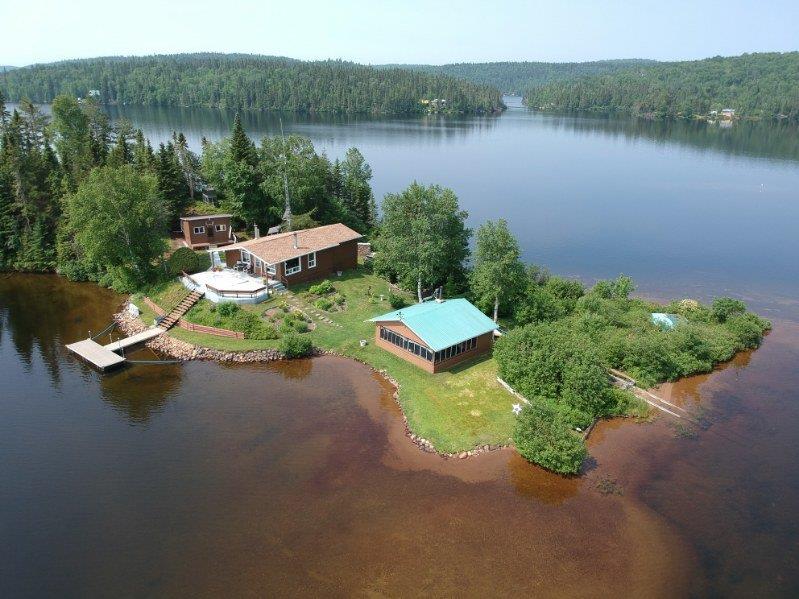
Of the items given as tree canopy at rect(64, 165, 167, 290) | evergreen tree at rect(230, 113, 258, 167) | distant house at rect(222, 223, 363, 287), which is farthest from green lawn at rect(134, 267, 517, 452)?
evergreen tree at rect(230, 113, 258, 167)

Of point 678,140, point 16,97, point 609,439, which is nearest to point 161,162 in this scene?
point 609,439

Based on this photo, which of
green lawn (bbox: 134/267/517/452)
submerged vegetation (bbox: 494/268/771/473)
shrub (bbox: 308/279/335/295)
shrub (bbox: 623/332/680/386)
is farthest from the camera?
shrub (bbox: 308/279/335/295)

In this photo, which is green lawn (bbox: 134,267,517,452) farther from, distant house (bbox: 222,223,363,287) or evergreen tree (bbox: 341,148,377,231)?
evergreen tree (bbox: 341,148,377,231)

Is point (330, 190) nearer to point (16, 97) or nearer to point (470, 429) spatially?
point (470, 429)

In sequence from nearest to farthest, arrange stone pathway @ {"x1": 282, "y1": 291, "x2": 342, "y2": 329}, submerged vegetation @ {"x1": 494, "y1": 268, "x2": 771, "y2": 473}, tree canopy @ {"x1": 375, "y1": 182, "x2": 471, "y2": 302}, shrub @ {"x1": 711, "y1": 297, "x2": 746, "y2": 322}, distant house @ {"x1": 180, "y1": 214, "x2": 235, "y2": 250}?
submerged vegetation @ {"x1": 494, "y1": 268, "x2": 771, "y2": 473}, stone pathway @ {"x1": 282, "y1": 291, "x2": 342, "y2": 329}, shrub @ {"x1": 711, "y1": 297, "x2": 746, "y2": 322}, tree canopy @ {"x1": 375, "y1": 182, "x2": 471, "y2": 302}, distant house @ {"x1": 180, "y1": 214, "x2": 235, "y2": 250}

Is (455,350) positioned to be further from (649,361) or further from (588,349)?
(649,361)

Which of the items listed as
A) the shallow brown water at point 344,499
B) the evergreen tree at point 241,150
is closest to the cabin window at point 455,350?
the shallow brown water at point 344,499

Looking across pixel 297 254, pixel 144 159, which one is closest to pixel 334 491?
pixel 297 254
